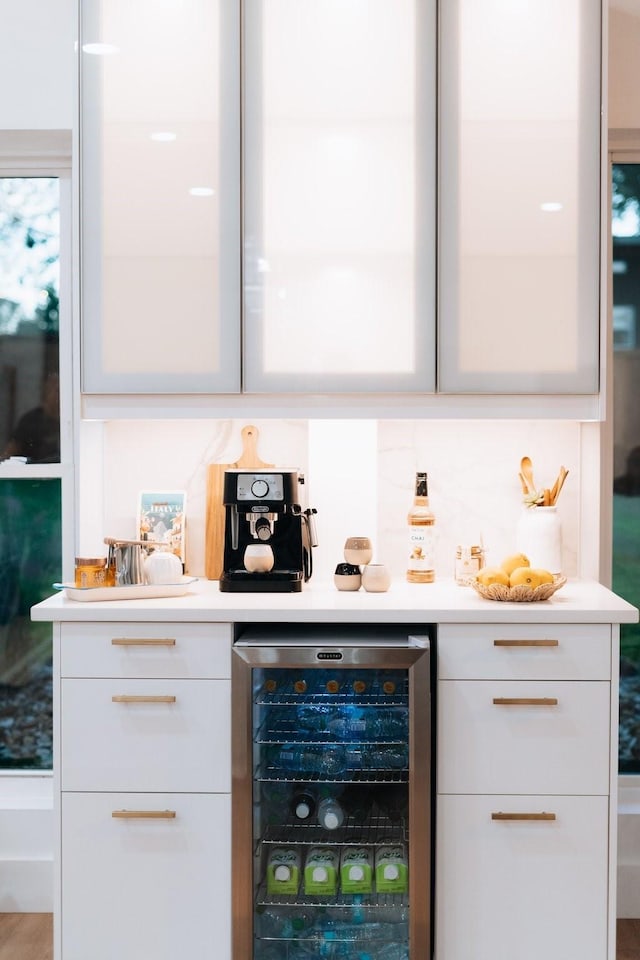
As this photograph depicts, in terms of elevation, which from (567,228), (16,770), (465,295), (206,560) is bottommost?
(16,770)

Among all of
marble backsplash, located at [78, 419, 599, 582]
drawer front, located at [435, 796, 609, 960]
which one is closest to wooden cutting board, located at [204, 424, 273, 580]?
→ marble backsplash, located at [78, 419, 599, 582]

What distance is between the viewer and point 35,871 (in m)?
2.97

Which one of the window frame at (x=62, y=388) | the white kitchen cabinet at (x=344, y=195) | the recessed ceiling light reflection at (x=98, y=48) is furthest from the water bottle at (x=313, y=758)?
the recessed ceiling light reflection at (x=98, y=48)

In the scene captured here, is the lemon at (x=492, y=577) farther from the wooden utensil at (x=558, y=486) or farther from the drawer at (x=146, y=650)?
the drawer at (x=146, y=650)

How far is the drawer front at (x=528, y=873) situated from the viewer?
7.86ft

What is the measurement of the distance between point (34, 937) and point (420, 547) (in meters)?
1.61

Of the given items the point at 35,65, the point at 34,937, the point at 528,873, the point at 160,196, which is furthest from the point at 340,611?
the point at 35,65

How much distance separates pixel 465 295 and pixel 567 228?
32 centimetres

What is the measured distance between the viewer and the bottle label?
2.75 metres

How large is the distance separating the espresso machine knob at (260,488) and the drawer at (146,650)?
0.38 meters

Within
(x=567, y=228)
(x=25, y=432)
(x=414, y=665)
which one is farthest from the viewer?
(x=25, y=432)

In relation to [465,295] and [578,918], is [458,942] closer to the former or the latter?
[578,918]

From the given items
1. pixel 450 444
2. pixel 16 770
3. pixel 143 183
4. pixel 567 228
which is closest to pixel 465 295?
pixel 567 228

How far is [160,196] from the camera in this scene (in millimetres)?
2590
